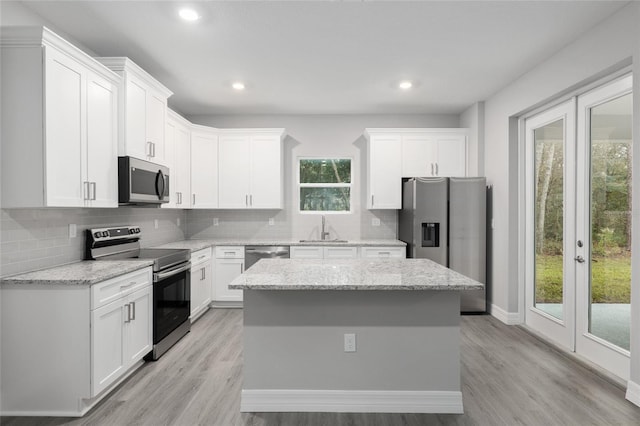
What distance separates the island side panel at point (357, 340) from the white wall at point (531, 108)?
4.50 feet

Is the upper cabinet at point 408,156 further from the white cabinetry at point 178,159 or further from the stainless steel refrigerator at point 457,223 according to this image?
the white cabinetry at point 178,159

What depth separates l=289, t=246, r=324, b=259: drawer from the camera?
184 inches

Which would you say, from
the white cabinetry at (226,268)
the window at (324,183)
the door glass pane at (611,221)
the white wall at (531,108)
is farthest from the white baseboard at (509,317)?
the white cabinetry at (226,268)

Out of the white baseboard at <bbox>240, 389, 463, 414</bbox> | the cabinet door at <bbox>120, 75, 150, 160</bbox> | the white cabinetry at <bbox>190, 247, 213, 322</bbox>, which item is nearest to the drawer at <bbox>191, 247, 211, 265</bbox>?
the white cabinetry at <bbox>190, 247, 213, 322</bbox>

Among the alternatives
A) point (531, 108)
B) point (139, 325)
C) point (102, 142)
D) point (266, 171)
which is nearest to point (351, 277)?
point (139, 325)

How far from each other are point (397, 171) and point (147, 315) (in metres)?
3.56

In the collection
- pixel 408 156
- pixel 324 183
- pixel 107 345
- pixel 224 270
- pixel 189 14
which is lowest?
pixel 107 345

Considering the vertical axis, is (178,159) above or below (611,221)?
above

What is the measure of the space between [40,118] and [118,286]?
123 centimetres

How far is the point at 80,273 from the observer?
244 centimetres

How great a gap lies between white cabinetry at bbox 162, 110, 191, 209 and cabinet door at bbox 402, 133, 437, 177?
2.97 m

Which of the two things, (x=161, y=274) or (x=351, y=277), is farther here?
(x=161, y=274)

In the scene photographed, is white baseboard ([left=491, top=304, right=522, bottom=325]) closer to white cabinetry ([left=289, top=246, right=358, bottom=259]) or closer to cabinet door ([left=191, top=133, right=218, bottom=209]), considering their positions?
white cabinetry ([left=289, top=246, right=358, bottom=259])

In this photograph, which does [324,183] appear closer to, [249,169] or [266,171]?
[266,171]
